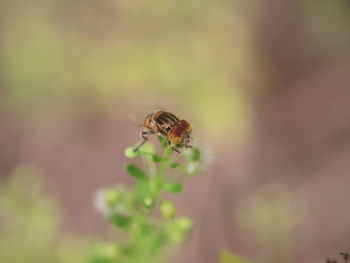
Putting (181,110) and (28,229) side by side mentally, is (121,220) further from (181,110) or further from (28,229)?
(181,110)

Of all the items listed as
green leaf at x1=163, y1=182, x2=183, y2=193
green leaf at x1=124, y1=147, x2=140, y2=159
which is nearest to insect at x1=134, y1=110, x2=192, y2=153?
green leaf at x1=124, y1=147, x2=140, y2=159

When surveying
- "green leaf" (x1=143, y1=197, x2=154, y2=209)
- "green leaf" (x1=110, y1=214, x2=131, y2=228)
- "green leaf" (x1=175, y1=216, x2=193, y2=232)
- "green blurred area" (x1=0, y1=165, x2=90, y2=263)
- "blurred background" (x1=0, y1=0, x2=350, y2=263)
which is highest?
"blurred background" (x1=0, y1=0, x2=350, y2=263)

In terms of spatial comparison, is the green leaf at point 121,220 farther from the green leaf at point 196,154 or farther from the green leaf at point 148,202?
the green leaf at point 196,154

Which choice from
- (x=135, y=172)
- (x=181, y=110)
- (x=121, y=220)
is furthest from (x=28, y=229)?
(x=181, y=110)

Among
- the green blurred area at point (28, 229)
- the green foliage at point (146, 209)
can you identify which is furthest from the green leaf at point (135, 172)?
the green blurred area at point (28, 229)

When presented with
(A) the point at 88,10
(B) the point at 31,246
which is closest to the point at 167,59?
(A) the point at 88,10

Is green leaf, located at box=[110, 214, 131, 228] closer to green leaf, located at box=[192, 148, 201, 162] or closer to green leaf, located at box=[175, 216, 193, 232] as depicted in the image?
green leaf, located at box=[175, 216, 193, 232]
